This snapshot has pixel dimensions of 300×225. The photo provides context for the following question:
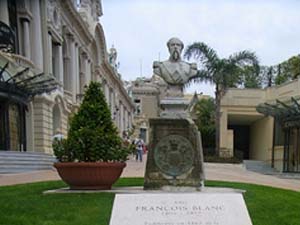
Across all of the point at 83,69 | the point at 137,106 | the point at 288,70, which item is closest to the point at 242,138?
the point at 288,70

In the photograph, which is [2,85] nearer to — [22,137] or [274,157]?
[22,137]

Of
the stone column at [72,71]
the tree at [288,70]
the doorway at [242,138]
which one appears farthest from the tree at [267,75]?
the stone column at [72,71]

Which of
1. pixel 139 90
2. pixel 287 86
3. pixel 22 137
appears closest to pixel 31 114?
pixel 22 137

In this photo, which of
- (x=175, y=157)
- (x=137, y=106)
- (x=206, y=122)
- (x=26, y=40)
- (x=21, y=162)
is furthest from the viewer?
(x=137, y=106)

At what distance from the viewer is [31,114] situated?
26828 mm

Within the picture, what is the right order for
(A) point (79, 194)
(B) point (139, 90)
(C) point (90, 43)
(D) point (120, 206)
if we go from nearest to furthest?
(D) point (120, 206) → (A) point (79, 194) → (C) point (90, 43) → (B) point (139, 90)

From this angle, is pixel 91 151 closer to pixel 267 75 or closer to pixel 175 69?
pixel 175 69

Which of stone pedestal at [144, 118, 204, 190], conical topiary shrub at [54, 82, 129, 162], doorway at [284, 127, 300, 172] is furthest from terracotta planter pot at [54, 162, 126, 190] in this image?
doorway at [284, 127, 300, 172]

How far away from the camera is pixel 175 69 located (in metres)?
9.02

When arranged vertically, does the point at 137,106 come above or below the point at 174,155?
below

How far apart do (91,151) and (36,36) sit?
22.0 metres

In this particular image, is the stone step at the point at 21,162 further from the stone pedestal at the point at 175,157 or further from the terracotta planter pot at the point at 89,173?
the stone pedestal at the point at 175,157

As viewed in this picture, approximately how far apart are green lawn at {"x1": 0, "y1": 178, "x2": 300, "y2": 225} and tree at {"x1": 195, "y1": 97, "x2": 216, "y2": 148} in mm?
29441

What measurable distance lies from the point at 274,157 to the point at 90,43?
2410 centimetres
